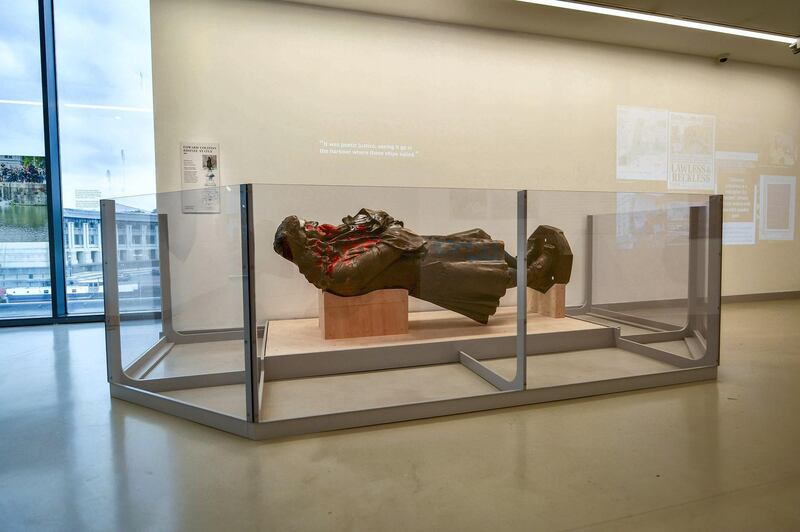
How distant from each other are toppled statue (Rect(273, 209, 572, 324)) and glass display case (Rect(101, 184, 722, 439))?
0.01 metres

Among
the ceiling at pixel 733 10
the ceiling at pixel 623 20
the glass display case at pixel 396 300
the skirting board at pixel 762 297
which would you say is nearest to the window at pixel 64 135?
the ceiling at pixel 623 20

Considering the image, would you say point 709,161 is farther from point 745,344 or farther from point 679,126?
point 745,344

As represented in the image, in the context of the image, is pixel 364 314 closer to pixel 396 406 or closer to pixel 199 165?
pixel 396 406

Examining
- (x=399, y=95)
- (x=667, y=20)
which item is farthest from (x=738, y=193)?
(x=399, y=95)

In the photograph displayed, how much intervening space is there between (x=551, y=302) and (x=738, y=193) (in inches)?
161

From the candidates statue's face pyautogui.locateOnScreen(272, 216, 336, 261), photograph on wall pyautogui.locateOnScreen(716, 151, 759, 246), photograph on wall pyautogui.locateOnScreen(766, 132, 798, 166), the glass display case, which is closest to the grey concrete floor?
the glass display case

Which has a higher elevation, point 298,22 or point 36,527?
point 298,22

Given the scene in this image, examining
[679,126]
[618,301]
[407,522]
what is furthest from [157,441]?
[679,126]

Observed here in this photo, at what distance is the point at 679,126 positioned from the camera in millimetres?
5758

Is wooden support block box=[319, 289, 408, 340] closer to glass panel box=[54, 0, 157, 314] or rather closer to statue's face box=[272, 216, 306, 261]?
statue's face box=[272, 216, 306, 261]

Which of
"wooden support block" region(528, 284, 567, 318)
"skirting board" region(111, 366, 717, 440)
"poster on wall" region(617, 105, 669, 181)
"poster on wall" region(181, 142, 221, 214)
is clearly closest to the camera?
"skirting board" region(111, 366, 717, 440)

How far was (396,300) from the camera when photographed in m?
3.42

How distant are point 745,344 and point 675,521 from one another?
3.20 m

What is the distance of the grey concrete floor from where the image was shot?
166 cm
